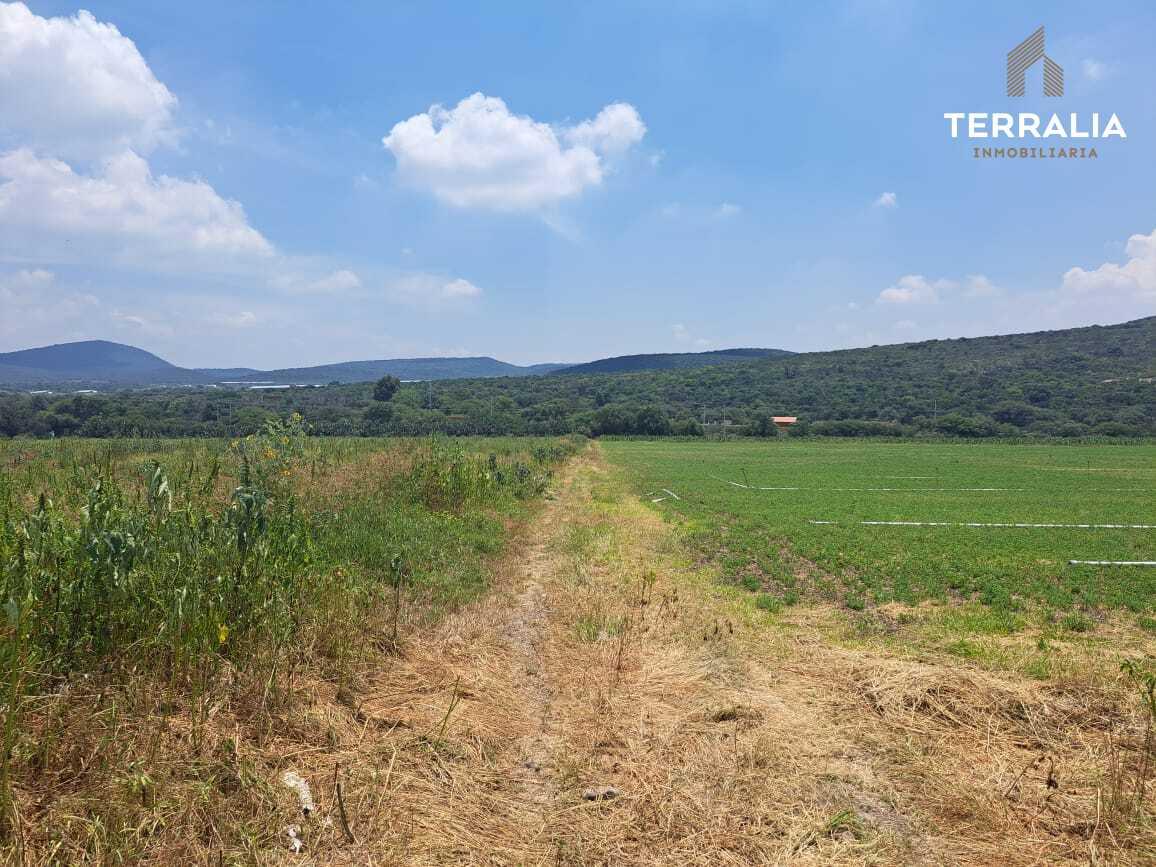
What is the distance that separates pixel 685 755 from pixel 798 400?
108 m

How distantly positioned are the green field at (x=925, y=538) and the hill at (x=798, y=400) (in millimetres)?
36063

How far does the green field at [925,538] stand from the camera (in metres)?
8.69

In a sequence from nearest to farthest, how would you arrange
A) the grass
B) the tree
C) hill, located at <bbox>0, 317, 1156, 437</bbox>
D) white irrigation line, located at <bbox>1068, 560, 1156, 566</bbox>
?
the grass
white irrigation line, located at <bbox>1068, 560, 1156, 566</bbox>
hill, located at <bbox>0, 317, 1156, 437</bbox>
the tree

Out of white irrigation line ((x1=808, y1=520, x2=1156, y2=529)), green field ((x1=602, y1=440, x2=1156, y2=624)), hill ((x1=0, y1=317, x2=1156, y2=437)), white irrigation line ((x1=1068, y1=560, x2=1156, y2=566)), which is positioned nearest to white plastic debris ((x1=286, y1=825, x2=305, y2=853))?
green field ((x1=602, y1=440, x2=1156, y2=624))

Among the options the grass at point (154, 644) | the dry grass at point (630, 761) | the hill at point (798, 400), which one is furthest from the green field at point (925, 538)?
the hill at point (798, 400)

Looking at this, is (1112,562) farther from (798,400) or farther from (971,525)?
(798,400)

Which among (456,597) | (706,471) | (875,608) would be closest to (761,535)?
(875,608)

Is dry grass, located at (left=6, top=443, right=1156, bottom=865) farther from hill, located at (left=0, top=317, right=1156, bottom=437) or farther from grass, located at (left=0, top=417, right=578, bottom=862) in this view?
hill, located at (left=0, top=317, right=1156, bottom=437)

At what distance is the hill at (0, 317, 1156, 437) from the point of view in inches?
2227

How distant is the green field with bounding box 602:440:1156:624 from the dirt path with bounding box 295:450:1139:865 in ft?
9.87

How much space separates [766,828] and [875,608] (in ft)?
18.1

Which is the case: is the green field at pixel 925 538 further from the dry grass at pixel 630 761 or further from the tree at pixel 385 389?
the tree at pixel 385 389

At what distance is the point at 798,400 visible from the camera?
105 m

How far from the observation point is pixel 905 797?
363cm
